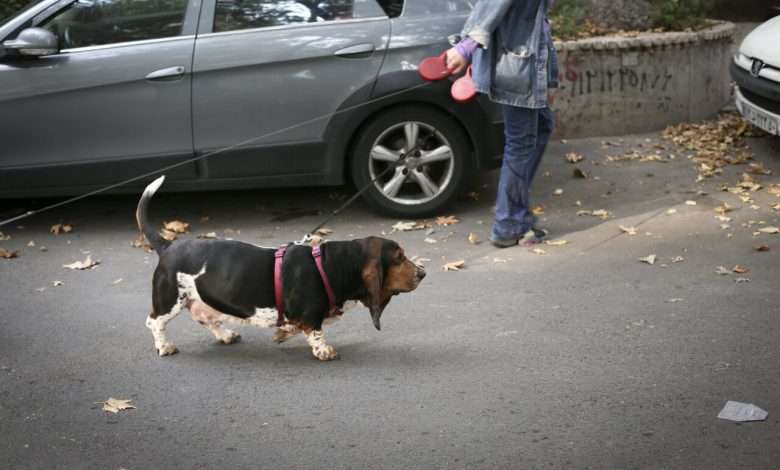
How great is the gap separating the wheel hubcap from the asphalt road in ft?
0.91

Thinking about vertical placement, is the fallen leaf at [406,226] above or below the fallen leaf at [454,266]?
below

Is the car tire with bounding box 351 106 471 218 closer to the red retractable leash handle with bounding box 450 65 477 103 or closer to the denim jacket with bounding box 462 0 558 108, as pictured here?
the red retractable leash handle with bounding box 450 65 477 103

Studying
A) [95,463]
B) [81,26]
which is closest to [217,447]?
[95,463]

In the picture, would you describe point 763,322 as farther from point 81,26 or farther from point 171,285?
point 81,26

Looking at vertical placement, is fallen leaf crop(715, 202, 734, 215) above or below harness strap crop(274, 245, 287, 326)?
below

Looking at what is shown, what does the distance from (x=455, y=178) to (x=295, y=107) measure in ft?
3.96

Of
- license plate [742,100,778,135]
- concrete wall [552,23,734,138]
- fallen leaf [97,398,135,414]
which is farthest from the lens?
concrete wall [552,23,734,138]

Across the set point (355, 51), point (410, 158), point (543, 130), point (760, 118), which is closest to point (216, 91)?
point (355, 51)

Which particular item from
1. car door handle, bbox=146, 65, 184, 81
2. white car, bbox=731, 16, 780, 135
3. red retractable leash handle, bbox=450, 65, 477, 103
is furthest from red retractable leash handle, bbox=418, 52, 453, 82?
white car, bbox=731, 16, 780, 135

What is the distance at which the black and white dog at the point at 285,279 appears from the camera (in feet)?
15.9

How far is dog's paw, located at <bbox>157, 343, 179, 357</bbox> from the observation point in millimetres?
5254

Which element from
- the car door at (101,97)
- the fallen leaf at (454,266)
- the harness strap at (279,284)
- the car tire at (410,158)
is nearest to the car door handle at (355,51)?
the car tire at (410,158)

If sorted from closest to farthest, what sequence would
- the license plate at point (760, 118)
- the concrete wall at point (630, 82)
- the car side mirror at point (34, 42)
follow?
the car side mirror at point (34, 42), the license plate at point (760, 118), the concrete wall at point (630, 82)

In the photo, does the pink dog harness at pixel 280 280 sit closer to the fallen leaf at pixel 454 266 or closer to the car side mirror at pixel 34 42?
the fallen leaf at pixel 454 266
